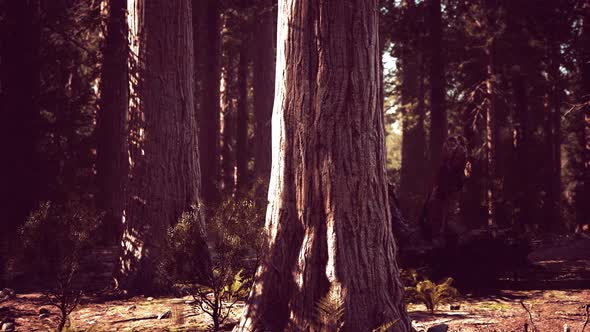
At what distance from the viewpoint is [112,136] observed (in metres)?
12.1

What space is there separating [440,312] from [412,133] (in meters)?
22.1

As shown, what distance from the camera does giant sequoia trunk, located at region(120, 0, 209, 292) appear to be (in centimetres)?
713

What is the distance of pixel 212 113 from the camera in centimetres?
1706

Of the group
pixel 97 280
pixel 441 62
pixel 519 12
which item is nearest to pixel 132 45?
pixel 97 280

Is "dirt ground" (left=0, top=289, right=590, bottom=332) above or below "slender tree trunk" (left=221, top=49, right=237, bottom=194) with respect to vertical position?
below

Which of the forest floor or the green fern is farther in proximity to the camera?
the green fern

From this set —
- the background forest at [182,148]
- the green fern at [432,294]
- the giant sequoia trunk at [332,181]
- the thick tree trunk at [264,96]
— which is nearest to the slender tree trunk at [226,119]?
the background forest at [182,148]

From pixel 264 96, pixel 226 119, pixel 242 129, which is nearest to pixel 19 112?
pixel 264 96

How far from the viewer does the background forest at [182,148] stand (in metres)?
6.02

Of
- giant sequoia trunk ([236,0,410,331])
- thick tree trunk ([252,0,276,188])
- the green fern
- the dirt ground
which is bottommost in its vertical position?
the dirt ground

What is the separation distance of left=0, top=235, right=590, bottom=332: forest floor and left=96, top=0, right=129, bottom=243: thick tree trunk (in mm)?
4842

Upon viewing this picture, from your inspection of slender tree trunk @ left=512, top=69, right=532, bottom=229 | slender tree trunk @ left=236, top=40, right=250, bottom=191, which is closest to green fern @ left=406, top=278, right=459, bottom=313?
slender tree trunk @ left=512, top=69, right=532, bottom=229

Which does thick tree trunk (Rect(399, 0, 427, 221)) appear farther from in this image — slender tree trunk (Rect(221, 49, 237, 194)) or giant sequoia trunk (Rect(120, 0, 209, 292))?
giant sequoia trunk (Rect(120, 0, 209, 292))

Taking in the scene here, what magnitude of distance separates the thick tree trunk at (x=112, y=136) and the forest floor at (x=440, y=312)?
4842 millimetres
